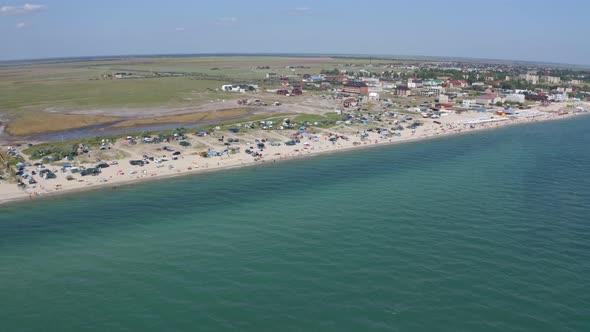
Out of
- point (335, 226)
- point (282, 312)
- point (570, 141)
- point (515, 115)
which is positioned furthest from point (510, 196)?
point (515, 115)

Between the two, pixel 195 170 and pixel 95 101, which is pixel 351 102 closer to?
pixel 195 170

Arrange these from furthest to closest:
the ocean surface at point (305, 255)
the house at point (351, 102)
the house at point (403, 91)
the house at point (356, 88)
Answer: the house at point (356, 88) → the house at point (403, 91) → the house at point (351, 102) → the ocean surface at point (305, 255)

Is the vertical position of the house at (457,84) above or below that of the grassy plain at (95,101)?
above

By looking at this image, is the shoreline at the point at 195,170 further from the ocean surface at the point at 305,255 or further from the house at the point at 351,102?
the house at the point at 351,102

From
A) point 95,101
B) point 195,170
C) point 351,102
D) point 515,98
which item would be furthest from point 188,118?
point 515,98

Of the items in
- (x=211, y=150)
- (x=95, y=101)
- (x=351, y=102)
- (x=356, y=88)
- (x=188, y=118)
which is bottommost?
(x=211, y=150)

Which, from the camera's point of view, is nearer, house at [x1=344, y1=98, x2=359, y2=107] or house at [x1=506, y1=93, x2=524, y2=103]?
house at [x1=344, y1=98, x2=359, y2=107]

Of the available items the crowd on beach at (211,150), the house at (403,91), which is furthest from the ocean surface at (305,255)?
the house at (403,91)

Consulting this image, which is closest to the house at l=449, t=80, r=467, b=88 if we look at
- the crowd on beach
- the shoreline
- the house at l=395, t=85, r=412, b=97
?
the house at l=395, t=85, r=412, b=97

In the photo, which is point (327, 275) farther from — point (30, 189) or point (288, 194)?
point (30, 189)

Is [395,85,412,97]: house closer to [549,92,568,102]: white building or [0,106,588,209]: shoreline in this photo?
[549,92,568,102]: white building
